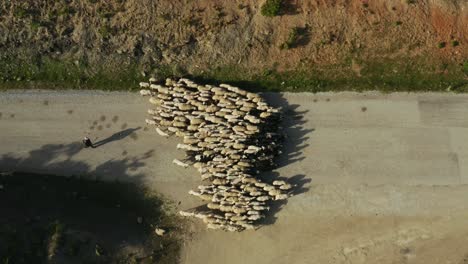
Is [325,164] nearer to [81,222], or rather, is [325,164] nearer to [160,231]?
[160,231]

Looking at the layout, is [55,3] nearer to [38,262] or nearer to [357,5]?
[38,262]

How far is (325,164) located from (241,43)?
10153 mm

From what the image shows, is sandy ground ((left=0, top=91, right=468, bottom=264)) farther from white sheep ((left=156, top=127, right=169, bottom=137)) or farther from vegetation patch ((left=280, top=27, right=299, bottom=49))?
vegetation patch ((left=280, top=27, right=299, bottom=49))

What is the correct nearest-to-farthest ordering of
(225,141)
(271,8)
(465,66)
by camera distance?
(225,141) → (465,66) → (271,8)

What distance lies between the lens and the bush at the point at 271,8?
1382 inches

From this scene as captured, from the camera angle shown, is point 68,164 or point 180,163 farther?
point 68,164

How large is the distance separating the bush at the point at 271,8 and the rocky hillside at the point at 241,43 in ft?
1.41

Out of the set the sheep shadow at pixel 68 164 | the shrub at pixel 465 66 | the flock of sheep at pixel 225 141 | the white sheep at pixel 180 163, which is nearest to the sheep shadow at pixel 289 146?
the flock of sheep at pixel 225 141

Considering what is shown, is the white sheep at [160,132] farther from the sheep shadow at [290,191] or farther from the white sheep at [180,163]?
the sheep shadow at [290,191]

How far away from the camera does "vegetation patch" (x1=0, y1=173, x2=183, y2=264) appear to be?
3180 cm

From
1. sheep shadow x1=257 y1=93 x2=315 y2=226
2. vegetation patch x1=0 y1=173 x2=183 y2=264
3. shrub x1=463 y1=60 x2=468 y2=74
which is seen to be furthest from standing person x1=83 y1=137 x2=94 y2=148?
shrub x1=463 y1=60 x2=468 y2=74

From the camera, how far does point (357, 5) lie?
117ft

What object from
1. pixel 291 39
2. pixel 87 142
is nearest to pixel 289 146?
pixel 291 39

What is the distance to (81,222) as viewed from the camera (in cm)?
3275
